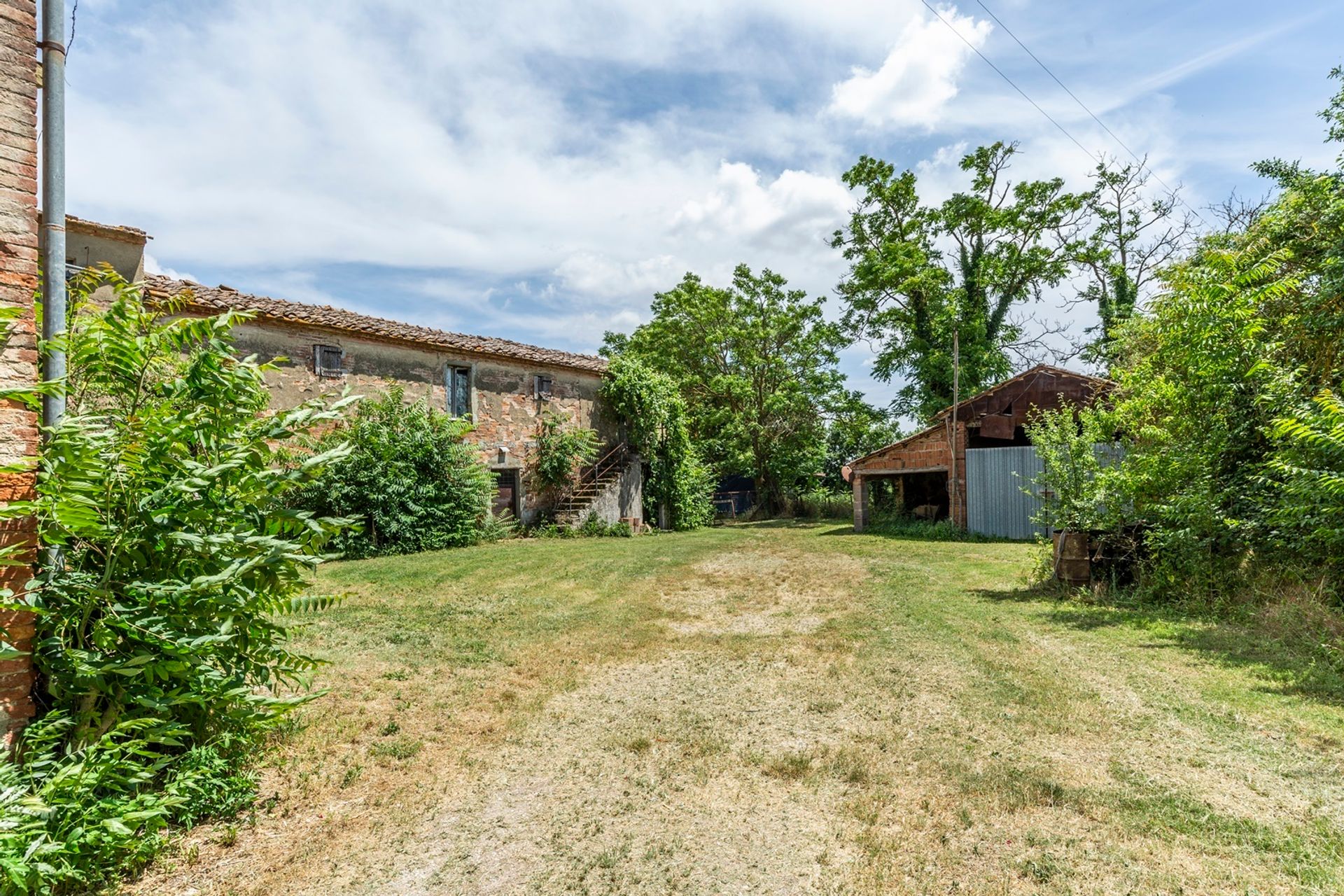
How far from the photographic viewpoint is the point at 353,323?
1367 centimetres

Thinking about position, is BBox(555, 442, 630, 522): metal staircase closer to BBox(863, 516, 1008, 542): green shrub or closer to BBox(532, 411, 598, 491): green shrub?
BBox(532, 411, 598, 491): green shrub

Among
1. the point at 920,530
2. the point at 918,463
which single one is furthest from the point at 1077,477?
the point at 918,463

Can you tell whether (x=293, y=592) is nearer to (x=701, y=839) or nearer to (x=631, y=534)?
(x=701, y=839)

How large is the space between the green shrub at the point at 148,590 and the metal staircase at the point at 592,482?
13582mm

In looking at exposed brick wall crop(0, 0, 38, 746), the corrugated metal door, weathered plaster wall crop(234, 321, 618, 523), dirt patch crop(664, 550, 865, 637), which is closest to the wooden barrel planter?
dirt patch crop(664, 550, 865, 637)

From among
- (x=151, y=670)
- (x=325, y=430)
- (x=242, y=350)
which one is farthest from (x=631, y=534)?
(x=151, y=670)

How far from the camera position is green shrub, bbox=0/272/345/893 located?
2.68 meters

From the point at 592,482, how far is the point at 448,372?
507 cm

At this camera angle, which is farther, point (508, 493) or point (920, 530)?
point (508, 493)

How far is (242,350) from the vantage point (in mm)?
11906

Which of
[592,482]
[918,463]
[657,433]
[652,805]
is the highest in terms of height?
[657,433]

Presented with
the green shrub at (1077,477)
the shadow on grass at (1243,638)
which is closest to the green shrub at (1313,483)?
the shadow on grass at (1243,638)

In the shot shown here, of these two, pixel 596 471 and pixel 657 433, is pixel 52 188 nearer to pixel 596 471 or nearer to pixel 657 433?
pixel 596 471

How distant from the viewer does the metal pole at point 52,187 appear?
3.24m
